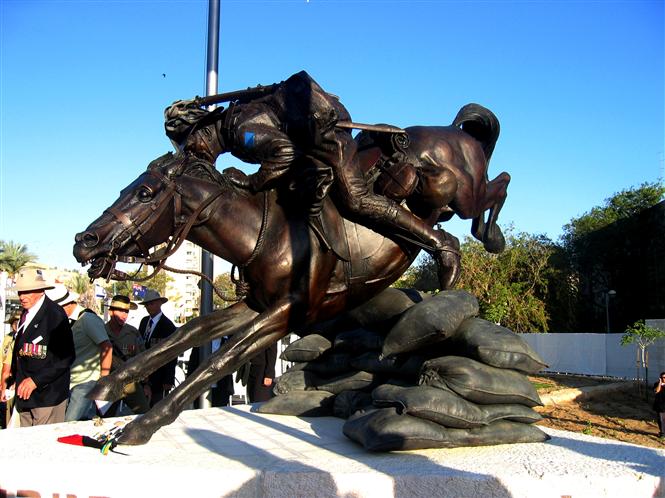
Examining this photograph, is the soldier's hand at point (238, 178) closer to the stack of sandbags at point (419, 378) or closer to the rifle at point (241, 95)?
the rifle at point (241, 95)

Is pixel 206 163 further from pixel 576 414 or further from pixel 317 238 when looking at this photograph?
pixel 576 414

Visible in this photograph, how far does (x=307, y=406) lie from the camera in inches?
203

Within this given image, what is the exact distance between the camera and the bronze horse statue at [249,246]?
395cm

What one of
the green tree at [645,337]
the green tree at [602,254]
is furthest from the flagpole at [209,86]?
the green tree at [602,254]

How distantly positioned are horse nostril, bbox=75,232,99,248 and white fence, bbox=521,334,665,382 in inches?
649

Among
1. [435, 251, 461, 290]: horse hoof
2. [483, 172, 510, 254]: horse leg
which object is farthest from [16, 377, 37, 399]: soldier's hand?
[483, 172, 510, 254]: horse leg

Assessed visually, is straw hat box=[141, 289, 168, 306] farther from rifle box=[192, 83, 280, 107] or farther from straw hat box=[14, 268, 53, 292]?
rifle box=[192, 83, 280, 107]

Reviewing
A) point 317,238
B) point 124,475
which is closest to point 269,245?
point 317,238

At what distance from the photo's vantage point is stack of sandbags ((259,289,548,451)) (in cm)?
381

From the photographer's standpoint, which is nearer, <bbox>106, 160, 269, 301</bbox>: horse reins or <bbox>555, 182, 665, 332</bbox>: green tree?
<bbox>106, 160, 269, 301</bbox>: horse reins

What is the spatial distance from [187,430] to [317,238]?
166cm

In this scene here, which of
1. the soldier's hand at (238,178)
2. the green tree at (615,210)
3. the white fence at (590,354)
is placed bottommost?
the white fence at (590,354)

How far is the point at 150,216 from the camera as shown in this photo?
13.2ft

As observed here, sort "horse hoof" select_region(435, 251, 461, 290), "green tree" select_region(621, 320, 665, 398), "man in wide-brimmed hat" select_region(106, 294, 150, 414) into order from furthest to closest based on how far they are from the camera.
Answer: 1. "green tree" select_region(621, 320, 665, 398)
2. "man in wide-brimmed hat" select_region(106, 294, 150, 414)
3. "horse hoof" select_region(435, 251, 461, 290)
